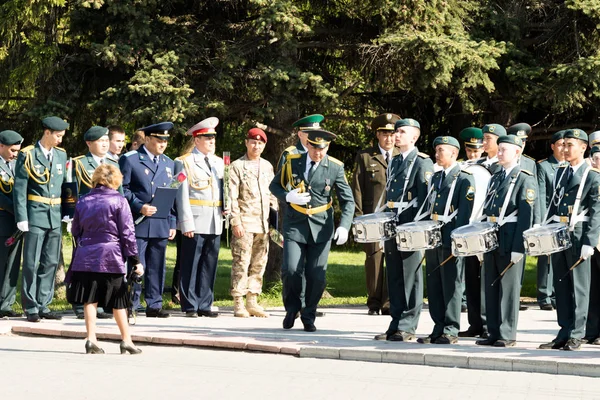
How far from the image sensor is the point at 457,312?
11.6 m

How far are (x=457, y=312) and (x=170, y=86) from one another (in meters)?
5.51

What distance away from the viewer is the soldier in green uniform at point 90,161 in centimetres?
1352

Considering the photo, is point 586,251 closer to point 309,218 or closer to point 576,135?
point 576,135

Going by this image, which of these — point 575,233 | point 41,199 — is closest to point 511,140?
point 575,233

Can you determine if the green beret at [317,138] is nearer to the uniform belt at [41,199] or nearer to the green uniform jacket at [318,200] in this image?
the green uniform jacket at [318,200]

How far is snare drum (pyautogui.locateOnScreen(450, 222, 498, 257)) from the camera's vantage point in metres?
10.7

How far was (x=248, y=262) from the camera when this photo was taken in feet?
46.4

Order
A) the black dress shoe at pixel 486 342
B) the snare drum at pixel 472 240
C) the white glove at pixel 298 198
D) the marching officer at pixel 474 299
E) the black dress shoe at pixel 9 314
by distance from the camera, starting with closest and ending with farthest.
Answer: the snare drum at pixel 472 240, the black dress shoe at pixel 486 342, the marching officer at pixel 474 299, the white glove at pixel 298 198, the black dress shoe at pixel 9 314

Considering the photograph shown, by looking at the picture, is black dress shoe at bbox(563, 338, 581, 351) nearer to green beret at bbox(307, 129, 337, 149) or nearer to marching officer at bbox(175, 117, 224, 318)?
green beret at bbox(307, 129, 337, 149)

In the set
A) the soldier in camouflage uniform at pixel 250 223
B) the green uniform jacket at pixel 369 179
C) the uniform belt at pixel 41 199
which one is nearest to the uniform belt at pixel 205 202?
the soldier in camouflage uniform at pixel 250 223

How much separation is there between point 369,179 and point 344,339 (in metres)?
3.42

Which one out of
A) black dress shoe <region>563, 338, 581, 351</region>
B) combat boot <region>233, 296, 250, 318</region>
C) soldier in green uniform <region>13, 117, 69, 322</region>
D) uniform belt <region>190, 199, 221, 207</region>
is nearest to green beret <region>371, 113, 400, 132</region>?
uniform belt <region>190, 199, 221, 207</region>

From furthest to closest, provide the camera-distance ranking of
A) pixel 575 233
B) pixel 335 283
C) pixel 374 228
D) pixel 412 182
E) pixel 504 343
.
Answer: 1. pixel 335 283
2. pixel 412 182
3. pixel 374 228
4. pixel 504 343
5. pixel 575 233

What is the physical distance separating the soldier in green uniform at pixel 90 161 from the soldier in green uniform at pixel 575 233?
16.9 ft
